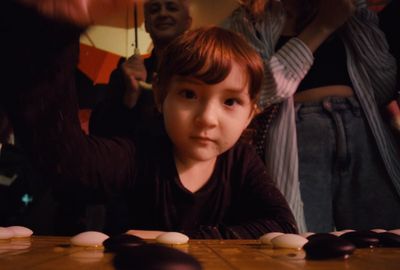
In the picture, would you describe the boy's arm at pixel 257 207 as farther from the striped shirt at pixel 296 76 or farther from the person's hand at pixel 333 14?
the person's hand at pixel 333 14

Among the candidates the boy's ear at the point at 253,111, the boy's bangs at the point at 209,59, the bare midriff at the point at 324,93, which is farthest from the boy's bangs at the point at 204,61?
the bare midriff at the point at 324,93

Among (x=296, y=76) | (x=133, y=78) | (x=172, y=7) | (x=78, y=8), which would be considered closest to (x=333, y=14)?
(x=296, y=76)

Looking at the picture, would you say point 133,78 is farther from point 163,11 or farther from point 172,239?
point 172,239

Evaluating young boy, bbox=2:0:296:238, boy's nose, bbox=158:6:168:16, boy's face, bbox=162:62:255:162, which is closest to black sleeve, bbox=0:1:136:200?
young boy, bbox=2:0:296:238

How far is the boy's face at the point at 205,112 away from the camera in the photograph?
2.52 feet

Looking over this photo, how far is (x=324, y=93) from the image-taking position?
1.03 m

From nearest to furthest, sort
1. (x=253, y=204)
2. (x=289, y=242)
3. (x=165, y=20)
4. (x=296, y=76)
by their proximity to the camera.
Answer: (x=289, y=242) < (x=253, y=204) < (x=296, y=76) < (x=165, y=20)

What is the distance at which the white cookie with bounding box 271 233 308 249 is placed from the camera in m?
0.43

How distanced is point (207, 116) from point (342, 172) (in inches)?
17.6

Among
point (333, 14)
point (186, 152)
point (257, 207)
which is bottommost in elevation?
point (257, 207)

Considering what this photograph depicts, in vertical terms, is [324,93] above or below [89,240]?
above

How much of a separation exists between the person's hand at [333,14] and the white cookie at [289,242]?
729mm

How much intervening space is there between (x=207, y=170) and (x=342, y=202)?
378 mm

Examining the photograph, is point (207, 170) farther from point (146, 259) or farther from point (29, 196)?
point (29, 196)
